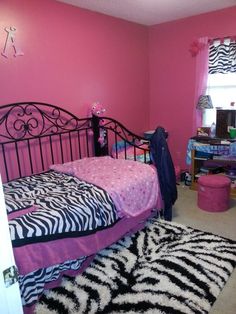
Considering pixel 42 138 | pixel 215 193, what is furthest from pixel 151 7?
pixel 215 193

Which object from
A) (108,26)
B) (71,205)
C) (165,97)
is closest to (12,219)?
(71,205)

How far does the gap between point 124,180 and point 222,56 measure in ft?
7.15

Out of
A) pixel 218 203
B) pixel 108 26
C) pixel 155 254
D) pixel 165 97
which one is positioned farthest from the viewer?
pixel 165 97

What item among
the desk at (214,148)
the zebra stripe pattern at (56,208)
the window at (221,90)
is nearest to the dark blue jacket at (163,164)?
the zebra stripe pattern at (56,208)

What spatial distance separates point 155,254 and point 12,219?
3.71 ft

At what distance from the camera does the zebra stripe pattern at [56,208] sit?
1.63 m

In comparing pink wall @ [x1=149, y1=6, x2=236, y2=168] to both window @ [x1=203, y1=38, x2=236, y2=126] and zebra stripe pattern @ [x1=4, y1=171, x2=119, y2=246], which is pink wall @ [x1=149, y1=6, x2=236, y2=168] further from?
zebra stripe pattern @ [x1=4, y1=171, x2=119, y2=246]

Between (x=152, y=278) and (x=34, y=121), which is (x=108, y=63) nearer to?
(x=34, y=121)

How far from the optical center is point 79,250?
1822 mm

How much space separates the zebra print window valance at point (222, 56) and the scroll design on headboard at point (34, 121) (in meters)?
1.84

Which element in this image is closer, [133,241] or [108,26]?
[133,241]

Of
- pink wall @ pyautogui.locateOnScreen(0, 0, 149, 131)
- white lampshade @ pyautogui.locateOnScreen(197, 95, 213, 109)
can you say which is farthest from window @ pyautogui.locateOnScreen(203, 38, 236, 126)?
pink wall @ pyautogui.locateOnScreen(0, 0, 149, 131)

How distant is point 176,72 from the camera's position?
12.3ft

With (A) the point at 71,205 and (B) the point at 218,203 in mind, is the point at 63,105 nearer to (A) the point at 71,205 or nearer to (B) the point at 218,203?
(A) the point at 71,205
